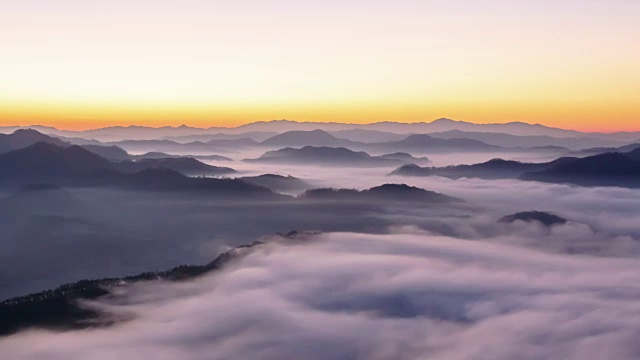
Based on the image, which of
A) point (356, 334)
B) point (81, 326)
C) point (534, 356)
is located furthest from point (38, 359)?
point (534, 356)

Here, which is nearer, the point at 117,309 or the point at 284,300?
the point at 117,309

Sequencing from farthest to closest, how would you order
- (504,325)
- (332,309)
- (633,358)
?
(332,309)
(504,325)
(633,358)

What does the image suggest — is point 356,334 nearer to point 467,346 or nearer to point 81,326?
point 467,346

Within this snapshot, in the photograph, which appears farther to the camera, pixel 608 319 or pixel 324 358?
pixel 608 319

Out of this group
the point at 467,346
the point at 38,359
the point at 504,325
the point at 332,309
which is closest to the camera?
the point at 38,359

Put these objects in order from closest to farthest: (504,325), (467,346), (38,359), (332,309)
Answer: (38,359)
(467,346)
(504,325)
(332,309)

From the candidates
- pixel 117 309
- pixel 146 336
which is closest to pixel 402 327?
pixel 146 336

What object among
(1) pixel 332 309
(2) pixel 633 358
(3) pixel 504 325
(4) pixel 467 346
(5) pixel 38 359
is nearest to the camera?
(2) pixel 633 358

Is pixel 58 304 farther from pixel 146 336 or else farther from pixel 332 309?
pixel 332 309
